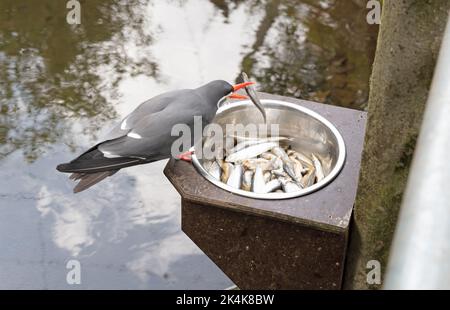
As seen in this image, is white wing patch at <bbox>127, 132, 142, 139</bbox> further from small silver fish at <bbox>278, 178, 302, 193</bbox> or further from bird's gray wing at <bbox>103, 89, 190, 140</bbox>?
small silver fish at <bbox>278, 178, 302, 193</bbox>

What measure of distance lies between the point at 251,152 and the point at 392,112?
2.67 ft

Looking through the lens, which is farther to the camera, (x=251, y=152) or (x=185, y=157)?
(x=251, y=152)

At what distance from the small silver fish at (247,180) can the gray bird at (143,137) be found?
25cm

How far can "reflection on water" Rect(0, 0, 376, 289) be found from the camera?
3291 mm

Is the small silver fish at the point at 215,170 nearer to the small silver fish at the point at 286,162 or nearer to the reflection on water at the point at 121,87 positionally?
the small silver fish at the point at 286,162

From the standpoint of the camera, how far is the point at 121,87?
4422 millimetres

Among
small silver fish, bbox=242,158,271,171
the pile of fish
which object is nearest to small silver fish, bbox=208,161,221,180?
the pile of fish

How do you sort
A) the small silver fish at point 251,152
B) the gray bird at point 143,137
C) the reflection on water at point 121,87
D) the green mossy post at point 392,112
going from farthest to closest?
the reflection on water at point 121,87 → the small silver fish at point 251,152 → the gray bird at point 143,137 → the green mossy post at point 392,112

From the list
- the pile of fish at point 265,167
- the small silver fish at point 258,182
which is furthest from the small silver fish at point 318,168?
the small silver fish at point 258,182

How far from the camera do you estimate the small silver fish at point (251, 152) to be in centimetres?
252

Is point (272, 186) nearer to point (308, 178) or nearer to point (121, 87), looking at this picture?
point (308, 178)

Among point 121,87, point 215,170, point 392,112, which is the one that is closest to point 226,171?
point 215,170
